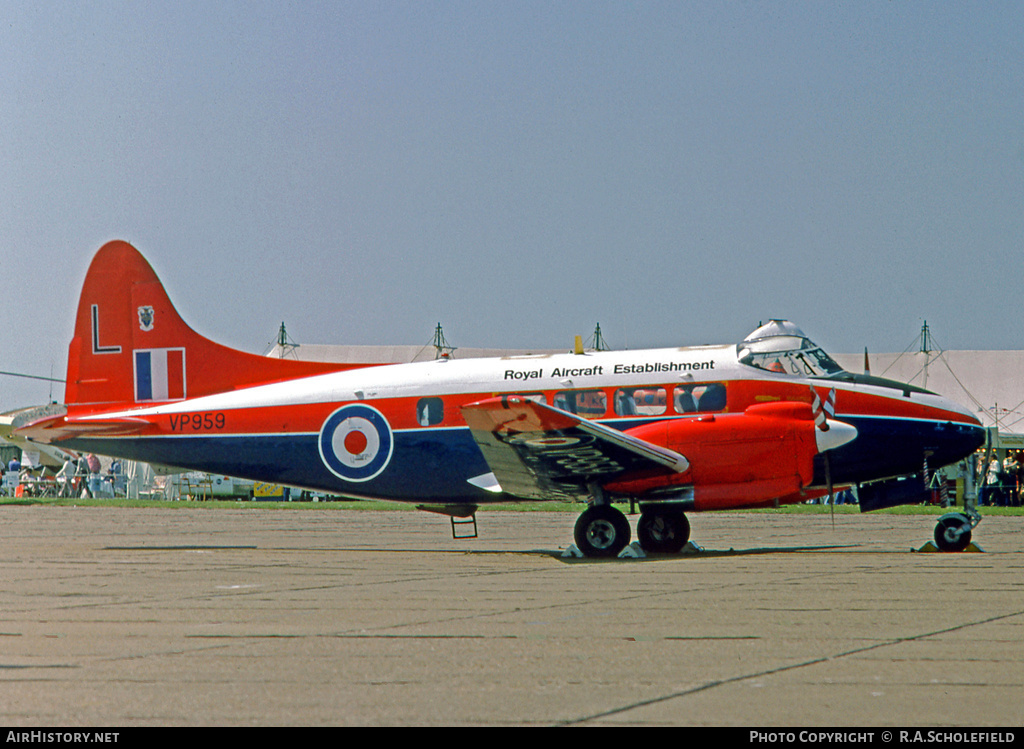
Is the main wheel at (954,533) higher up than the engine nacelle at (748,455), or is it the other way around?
the engine nacelle at (748,455)

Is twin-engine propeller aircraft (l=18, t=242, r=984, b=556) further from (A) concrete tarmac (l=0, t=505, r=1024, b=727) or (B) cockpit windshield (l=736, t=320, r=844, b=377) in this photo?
(A) concrete tarmac (l=0, t=505, r=1024, b=727)

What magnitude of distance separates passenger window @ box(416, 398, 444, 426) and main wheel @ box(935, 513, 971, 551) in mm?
7658

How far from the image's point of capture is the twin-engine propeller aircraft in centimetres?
1544

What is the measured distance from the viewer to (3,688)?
5.85m

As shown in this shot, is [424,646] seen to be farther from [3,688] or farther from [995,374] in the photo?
[995,374]

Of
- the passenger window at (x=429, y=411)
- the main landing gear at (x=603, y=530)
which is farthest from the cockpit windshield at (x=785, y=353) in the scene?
the passenger window at (x=429, y=411)

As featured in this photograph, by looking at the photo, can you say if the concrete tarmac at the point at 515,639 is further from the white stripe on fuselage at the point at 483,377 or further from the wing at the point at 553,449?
the white stripe on fuselage at the point at 483,377

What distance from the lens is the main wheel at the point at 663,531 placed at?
1656cm

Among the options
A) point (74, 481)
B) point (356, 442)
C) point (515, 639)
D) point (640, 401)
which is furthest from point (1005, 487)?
point (74, 481)

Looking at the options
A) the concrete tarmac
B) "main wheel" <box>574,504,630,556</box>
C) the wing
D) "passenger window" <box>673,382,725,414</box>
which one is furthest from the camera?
"passenger window" <box>673,382,725,414</box>

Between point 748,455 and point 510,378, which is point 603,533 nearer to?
point 748,455

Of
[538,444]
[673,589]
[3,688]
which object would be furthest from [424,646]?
[538,444]

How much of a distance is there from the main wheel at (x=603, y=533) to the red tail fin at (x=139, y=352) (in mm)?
5753

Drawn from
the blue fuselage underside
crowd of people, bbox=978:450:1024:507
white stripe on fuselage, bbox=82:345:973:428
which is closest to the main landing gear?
the blue fuselage underside
